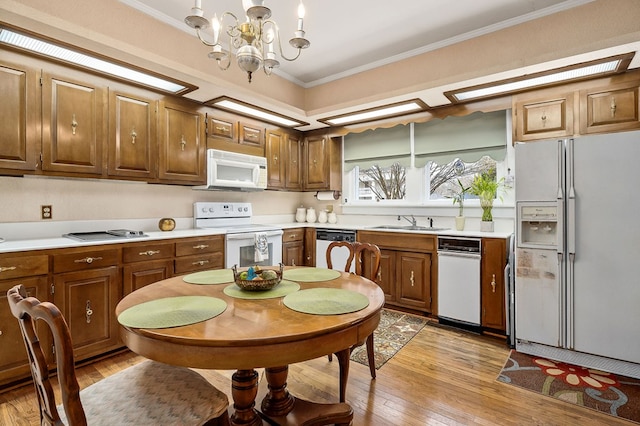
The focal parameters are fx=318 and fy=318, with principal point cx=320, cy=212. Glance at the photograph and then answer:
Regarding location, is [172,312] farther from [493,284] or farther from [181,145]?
[493,284]

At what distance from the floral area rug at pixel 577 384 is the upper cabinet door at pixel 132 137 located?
3.34 meters

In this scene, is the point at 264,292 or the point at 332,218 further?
the point at 332,218

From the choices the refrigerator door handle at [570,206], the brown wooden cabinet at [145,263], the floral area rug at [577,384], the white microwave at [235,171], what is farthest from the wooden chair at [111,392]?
the refrigerator door handle at [570,206]

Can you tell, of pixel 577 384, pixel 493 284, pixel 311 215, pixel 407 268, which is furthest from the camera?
pixel 311 215

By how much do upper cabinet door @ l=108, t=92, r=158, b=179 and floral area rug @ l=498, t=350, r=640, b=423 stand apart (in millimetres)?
3345

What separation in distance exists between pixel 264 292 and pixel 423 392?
1321 millimetres

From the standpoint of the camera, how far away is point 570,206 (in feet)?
7.87

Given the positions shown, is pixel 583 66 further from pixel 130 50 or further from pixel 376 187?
pixel 130 50

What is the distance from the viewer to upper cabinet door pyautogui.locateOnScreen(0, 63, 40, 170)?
2.16 m

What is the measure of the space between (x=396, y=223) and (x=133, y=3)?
3464 millimetres

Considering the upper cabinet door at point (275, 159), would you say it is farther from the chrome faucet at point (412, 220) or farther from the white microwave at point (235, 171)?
the chrome faucet at point (412, 220)

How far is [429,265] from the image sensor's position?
3289 millimetres

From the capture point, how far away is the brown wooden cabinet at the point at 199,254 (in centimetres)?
287

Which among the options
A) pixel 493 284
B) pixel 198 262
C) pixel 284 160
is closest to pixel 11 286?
pixel 198 262
